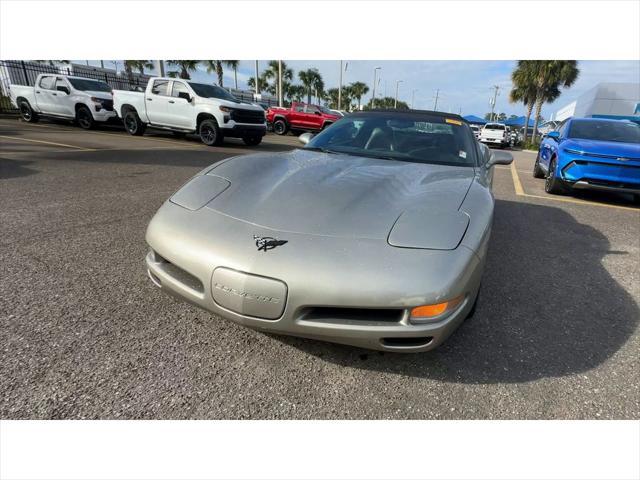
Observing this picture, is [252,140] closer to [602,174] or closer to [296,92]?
[602,174]

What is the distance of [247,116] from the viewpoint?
33.5 feet

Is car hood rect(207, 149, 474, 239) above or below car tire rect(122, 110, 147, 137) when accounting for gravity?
above

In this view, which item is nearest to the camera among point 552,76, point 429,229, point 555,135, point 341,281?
point 341,281

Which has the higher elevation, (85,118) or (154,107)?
(154,107)

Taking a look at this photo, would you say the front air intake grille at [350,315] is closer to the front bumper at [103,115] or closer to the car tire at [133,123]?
the car tire at [133,123]

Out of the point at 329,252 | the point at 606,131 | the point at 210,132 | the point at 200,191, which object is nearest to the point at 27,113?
the point at 210,132

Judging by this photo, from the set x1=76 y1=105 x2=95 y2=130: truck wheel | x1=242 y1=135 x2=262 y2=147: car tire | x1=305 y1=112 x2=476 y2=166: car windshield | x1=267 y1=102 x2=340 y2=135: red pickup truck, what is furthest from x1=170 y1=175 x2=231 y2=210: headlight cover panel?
x1=267 y1=102 x2=340 y2=135: red pickup truck

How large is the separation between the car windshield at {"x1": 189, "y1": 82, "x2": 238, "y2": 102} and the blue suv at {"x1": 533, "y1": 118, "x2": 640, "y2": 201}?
8319 millimetres

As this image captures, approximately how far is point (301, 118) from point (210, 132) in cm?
854

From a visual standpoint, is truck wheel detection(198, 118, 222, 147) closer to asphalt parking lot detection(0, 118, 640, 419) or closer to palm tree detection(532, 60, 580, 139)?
asphalt parking lot detection(0, 118, 640, 419)

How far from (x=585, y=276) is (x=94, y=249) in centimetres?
405

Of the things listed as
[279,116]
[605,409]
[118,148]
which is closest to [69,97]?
[118,148]

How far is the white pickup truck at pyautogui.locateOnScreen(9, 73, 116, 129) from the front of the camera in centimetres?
1126

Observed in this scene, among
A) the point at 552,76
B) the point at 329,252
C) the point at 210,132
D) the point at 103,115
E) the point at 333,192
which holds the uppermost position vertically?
the point at 552,76
